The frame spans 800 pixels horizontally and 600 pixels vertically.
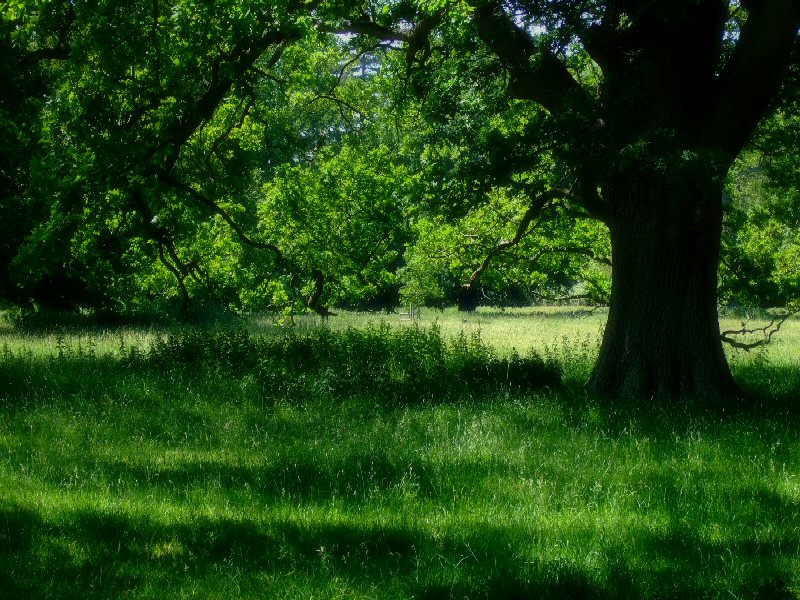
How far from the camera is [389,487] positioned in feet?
21.6

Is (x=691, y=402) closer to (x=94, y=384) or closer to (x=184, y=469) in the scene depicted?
(x=184, y=469)

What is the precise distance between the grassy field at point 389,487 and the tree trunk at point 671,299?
2.16 ft

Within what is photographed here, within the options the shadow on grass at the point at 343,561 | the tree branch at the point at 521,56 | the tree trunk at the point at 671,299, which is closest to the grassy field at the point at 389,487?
the shadow on grass at the point at 343,561

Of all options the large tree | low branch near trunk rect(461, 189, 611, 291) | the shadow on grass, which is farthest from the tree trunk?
the shadow on grass

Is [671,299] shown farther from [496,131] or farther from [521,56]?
[521,56]

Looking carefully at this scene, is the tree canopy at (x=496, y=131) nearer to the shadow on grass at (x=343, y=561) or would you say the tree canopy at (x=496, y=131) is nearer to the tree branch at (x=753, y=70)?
the tree branch at (x=753, y=70)

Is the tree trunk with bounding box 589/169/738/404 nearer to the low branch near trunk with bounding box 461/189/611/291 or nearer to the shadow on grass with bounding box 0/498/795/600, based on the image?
the low branch near trunk with bounding box 461/189/611/291

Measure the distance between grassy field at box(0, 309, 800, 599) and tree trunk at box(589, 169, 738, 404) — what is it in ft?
2.16

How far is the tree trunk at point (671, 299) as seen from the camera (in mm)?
10094

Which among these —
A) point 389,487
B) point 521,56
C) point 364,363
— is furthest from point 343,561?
point 521,56

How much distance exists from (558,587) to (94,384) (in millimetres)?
9154

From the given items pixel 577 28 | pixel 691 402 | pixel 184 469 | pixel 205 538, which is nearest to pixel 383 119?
pixel 577 28

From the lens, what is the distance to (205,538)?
5.32m

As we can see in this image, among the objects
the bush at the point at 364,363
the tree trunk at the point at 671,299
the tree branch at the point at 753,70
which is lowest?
the bush at the point at 364,363
